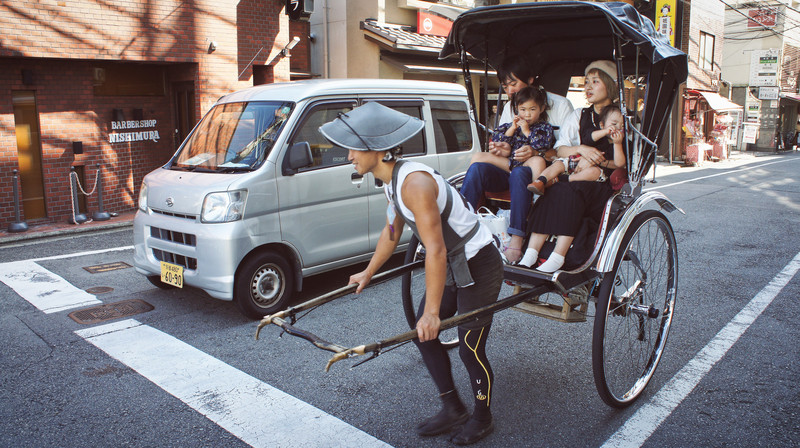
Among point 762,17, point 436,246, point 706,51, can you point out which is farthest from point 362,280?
point 762,17

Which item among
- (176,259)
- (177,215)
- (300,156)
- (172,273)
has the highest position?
(300,156)

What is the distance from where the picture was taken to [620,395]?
12.7ft

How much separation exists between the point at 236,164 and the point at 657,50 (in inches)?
141

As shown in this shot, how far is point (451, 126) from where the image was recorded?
729 centimetres

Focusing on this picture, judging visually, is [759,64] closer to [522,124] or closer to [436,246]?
[522,124]

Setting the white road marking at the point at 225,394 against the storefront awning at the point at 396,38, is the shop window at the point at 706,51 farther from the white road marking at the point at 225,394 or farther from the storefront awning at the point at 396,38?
the white road marking at the point at 225,394

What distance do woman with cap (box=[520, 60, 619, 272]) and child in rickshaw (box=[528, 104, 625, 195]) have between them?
31 millimetres

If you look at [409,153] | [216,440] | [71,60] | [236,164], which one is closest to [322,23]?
[71,60]

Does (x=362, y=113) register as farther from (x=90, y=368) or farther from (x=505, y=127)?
(x=90, y=368)

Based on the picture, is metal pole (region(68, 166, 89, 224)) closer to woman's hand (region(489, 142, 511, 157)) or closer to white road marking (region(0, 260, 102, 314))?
white road marking (region(0, 260, 102, 314))

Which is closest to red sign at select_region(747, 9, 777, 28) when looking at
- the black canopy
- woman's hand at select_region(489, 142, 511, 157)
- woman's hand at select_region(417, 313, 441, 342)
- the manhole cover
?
the black canopy

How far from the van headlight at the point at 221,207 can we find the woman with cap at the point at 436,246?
2192 mm

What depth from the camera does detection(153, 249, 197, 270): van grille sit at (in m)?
5.31

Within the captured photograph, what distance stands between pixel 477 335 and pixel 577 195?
51.3 inches
